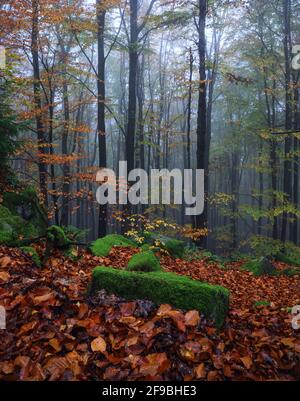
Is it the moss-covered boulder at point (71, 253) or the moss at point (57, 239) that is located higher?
the moss at point (57, 239)

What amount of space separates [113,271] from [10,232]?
10.0 ft

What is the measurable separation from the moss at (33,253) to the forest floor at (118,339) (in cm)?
37

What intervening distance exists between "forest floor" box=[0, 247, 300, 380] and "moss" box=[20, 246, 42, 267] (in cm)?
37

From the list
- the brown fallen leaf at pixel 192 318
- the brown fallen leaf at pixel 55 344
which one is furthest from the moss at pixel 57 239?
the brown fallen leaf at pixel 192 318

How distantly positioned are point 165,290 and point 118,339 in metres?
0.97

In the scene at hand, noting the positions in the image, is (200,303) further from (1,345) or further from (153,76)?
(153,76)

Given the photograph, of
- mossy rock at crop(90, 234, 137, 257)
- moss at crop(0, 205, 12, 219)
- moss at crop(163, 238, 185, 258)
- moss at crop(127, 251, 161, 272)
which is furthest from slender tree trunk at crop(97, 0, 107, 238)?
moss at crop(127, 251, 161, 272)

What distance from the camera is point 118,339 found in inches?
125

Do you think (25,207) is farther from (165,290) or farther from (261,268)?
(261,268)

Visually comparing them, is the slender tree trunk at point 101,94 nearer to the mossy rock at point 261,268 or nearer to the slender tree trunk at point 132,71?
the slender tree trunk at point 132,71

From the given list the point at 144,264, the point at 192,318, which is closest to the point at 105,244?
the point at 144,264

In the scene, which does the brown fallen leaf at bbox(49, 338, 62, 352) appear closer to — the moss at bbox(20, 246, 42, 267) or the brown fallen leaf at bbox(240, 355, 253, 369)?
the brown fallen leaf at bbox(240, 355, 253, 369)

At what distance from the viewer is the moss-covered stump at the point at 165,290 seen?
12.5 feet
